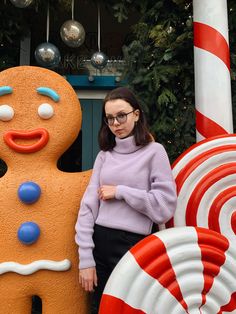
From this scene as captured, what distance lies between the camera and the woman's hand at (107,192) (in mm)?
1308

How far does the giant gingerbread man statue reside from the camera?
1.48 meters

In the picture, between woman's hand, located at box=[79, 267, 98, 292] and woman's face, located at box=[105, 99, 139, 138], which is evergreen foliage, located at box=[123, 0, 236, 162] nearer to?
woman's face, located at box=[105, 99, 139, 138]

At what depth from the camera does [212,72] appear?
6.44ft

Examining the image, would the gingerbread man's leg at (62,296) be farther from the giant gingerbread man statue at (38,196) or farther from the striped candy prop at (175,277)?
the striped candy prop at (175,277)

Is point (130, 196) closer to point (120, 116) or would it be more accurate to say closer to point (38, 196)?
point (120, 116)

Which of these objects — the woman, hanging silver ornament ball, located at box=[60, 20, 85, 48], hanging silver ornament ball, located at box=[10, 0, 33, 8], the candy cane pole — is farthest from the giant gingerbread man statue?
hanging silver ornament ball, located at box=[60, 20, 85, 48]

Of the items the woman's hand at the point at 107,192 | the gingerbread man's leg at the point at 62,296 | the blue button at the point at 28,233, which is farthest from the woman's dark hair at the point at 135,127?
the gingerbread man's leg at the point at 62,296

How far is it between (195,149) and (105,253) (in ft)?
2.02

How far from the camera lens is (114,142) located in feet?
4.96

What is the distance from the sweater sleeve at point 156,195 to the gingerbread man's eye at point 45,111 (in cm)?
50

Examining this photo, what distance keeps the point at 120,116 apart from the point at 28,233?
0.59 meters

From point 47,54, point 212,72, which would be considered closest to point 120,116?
point 212,72

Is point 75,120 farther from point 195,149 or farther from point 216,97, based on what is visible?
point 216,97

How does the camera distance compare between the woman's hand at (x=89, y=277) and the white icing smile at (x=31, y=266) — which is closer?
the woman's hand at (x=89, y=277)
